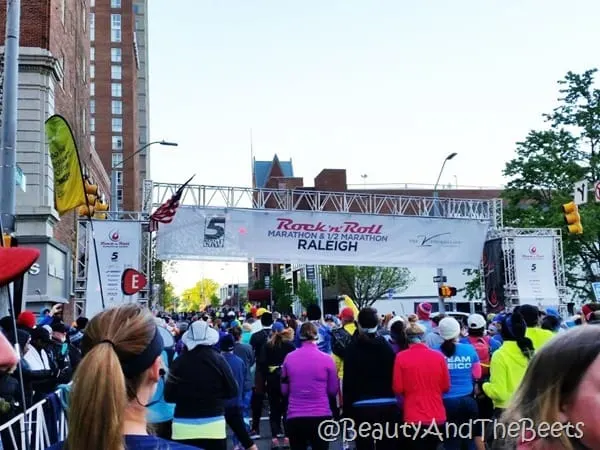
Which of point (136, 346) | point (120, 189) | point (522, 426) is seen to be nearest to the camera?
point (522, 426)

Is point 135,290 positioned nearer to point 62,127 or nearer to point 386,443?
point 62,127

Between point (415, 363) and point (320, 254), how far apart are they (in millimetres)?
14673

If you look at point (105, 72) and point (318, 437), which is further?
point (105, 72)

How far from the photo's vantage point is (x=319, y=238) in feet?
70.6

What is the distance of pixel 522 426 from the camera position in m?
1.94

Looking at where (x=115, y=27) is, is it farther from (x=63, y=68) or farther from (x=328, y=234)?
(x=328, y=234)

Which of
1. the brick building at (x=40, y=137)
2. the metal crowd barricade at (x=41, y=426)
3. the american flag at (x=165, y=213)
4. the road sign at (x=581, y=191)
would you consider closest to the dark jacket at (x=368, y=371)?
the metal crowd barricade at (x=41, y=426)

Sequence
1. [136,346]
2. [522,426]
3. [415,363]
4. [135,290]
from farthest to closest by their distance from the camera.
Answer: [135,290]
[415,363]
[136,346]
[522,426]

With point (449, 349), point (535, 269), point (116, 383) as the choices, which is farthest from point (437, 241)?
point (116, 383)

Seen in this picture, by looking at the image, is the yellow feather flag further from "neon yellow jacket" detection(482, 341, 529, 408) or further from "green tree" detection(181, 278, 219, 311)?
"green tree" detection(181, 278, 219, 311)

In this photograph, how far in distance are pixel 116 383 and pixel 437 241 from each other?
21.4 m

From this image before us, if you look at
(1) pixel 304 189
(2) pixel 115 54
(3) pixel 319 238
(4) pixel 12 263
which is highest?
(2) pixel 115 54

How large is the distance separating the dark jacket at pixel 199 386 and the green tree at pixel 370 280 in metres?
53.0

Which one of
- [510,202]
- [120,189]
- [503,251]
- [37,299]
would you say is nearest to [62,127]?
[37,299]
